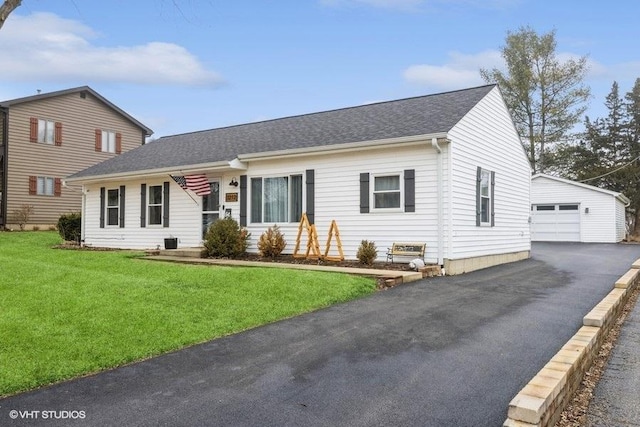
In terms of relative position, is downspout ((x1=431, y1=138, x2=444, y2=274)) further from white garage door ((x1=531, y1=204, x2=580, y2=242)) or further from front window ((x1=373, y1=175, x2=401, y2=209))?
white garage door ((x1=531, y1=204, x2=580, y2=242))

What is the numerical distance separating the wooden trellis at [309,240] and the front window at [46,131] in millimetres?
19652

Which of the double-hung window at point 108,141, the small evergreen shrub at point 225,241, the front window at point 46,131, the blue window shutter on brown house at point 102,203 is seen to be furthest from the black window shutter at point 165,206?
the double-hung window at point 108,141

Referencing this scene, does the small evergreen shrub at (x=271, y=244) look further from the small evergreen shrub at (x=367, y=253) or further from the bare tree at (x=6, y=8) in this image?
the bare tree at (x=6, y=8)

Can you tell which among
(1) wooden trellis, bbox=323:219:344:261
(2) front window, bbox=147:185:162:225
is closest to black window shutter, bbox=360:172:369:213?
(1) wooden trellis, bbox=323:219:344:261

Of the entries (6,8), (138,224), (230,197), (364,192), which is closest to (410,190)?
(364,192)

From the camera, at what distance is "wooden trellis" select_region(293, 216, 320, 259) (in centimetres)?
1234

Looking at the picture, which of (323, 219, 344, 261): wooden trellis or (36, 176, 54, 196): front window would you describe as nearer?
(323, 219, 344, 261): wooden trellis

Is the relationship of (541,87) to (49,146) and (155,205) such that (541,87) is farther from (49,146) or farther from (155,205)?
(49,146)

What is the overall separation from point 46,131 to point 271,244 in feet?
63.8

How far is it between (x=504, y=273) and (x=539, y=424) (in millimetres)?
9115

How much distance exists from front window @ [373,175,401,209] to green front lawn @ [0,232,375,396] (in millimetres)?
2926

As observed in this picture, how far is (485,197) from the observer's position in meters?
13.3

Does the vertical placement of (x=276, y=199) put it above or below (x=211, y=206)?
above

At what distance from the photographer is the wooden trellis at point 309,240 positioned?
12.3 m
